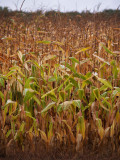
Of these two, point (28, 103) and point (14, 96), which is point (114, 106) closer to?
point (28, 103)

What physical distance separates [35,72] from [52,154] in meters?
0.69

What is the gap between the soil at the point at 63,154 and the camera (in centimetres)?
133

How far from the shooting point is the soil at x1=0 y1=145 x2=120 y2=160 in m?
1.33

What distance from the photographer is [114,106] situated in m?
1.44

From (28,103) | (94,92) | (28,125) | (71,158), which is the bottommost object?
(71,158)

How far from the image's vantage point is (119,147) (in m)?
1.37

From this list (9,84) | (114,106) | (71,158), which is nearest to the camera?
(71,158)

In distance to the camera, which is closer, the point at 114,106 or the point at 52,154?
the point at 52,154

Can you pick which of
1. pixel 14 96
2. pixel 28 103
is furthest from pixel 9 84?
pixel 28 103

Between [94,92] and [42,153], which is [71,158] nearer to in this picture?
[42,153]

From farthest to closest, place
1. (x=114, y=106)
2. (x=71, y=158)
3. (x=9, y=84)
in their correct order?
(x=9, y=84) → (x=114, y=106) → (x=71, y=158)

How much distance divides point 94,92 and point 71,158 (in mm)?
486

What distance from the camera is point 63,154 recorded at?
134 cm

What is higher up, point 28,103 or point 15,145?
point 28,103
